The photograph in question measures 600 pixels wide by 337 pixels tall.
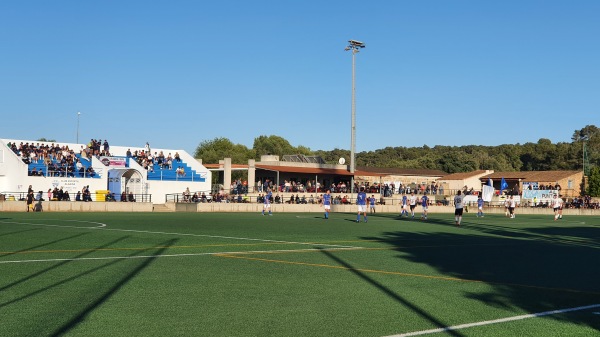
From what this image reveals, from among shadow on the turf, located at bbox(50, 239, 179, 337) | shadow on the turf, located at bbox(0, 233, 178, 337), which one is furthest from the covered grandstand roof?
shadow on the turf, located at bbox(0, 233, 178, 337)

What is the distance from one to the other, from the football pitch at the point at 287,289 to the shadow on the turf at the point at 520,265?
5 cm

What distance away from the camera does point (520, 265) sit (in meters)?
15.4

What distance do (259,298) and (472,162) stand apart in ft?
409

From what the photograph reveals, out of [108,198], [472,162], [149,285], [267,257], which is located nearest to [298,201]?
[108,198]

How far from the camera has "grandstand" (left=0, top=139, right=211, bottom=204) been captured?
48719 mm

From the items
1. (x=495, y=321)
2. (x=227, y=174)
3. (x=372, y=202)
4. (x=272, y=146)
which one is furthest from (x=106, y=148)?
(x=272, y=146)

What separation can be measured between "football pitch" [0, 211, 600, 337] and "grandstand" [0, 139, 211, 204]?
1254 inches

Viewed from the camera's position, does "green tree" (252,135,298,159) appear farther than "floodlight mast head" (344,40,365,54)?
Yes

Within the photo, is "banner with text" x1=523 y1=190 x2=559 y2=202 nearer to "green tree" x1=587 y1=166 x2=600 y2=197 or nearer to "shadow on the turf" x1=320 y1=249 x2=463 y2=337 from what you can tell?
"green tree" x1=587 y1=166 x2=600 y2=197

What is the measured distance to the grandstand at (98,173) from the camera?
48719 millimetres

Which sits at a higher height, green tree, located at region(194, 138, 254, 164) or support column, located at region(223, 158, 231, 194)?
green tree, located at region(194, 138, 254, 164)

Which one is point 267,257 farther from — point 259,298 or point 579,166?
point 579,166

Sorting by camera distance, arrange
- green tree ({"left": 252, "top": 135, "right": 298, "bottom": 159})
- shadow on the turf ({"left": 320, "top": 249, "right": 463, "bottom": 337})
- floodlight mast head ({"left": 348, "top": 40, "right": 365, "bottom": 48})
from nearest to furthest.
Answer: shadow on the turf ({"left": 320, "top": 249, "right": 463, "bottom": 337})
floodlight mast head ({"left": 348, "top": 40, "right": 365, "bottom": 48})
green tree ({"left": 252, "top": 135, "right": 298, "bottom": 159})

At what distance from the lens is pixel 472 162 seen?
425 ft
